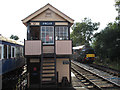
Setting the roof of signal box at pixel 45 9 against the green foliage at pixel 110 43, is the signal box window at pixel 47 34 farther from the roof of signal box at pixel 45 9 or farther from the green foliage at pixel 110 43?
the green foliage at pixel 110 43

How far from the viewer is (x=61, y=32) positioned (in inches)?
448

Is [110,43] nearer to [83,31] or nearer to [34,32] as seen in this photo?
[34,32]

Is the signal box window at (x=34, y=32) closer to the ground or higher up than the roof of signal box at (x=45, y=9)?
closer to the ground

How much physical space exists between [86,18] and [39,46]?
53974mm

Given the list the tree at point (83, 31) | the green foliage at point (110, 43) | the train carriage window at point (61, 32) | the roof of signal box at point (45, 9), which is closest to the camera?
the roof of signal box at point (45, 9)

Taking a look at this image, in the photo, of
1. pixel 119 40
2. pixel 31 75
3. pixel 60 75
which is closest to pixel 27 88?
pixel 31 75

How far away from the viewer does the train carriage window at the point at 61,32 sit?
11.3 meters

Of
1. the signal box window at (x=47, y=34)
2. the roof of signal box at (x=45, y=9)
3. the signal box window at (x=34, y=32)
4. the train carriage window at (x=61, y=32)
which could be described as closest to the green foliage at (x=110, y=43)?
the train carriage window at (x=61, y=32)

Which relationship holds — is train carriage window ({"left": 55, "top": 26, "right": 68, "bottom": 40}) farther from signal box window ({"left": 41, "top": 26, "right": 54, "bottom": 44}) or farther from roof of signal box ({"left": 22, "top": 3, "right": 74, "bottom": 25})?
roof of signal box ({"left": 22, "top": 3, "right": 74, "bottom": 25})

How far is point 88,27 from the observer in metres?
59.8

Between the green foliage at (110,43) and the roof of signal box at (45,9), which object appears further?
the green foliage at (110,43)

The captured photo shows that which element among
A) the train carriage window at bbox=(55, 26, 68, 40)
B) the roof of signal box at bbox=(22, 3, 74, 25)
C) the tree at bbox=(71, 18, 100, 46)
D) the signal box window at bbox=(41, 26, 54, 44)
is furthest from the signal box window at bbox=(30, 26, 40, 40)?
the tree at bbox=(71, 18, 100, 46)

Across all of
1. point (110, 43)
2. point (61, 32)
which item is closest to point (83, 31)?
point (110, 43)

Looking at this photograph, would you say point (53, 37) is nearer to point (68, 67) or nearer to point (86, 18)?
point (68, 67)
